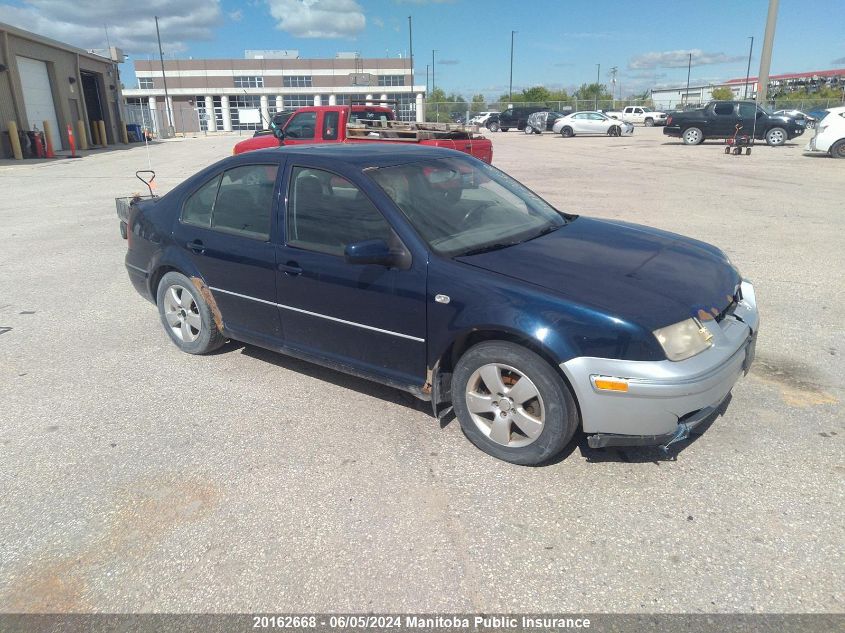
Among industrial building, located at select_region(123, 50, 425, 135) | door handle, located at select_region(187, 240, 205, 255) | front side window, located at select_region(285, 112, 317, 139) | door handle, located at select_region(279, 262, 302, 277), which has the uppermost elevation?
industrial building, located at select_region(123, 50, 425, 135)

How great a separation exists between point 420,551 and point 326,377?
1942 millimetres

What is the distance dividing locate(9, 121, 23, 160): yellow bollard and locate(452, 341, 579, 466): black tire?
27841mm

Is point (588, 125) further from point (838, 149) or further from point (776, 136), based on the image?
point (838, 149)

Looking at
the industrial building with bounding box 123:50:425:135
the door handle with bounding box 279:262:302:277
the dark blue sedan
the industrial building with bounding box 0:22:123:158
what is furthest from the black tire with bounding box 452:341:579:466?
the industrial building with bounding box 123:50:425:135

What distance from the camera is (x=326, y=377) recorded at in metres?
4.38

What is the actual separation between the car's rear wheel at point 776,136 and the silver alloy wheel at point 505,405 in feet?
90.7

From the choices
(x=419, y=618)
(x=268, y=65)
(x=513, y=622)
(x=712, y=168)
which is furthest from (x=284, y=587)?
(x=268, y=65)

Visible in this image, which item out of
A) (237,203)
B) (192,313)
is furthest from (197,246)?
(192,313)

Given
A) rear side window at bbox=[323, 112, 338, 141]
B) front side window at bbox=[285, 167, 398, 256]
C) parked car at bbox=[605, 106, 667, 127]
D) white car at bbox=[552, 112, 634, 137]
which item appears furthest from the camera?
parked car at bbox=[605, 106, 667, 127]

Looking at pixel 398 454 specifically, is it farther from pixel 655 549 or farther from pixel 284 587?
pixel 655 549

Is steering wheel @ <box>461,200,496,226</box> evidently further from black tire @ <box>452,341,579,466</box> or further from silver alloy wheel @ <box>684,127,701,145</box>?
silver alloy wheel @ <box>684,127,701,145</box>

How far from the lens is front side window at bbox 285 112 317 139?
13.7 m

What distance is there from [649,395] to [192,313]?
3.38 m

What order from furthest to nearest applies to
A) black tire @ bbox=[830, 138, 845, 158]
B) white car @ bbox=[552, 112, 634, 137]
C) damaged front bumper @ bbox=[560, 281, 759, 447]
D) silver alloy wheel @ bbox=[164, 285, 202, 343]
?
white car @ bbox=[552, 112, 634, 137]
black tire @ bbox=[830, 138, 845, 158]
silver alloy wheel @ bbox=[164, 285, 202, 343]
damaged front bumper @ bbox=[560, 281, 759, 447]
